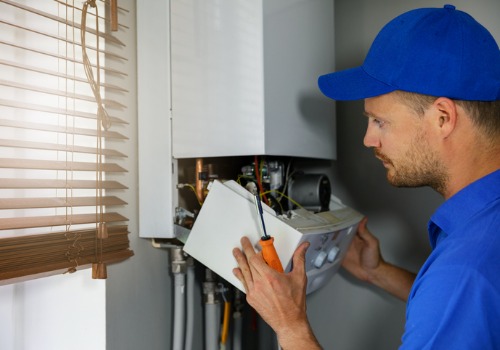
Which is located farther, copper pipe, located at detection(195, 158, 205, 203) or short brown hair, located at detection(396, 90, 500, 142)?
copper pipe, located at detection(195, 158, 205, 203)

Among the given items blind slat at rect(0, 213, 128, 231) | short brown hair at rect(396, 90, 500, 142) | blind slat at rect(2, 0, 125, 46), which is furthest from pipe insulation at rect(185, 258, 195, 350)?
short brown hair at rect(396, 90, 500, 142)

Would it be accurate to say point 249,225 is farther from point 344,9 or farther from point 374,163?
point 344,9

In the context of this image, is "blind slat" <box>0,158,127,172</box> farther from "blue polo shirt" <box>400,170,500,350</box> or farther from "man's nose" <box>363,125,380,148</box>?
"blue polo shirt" <box>400,170,500,350</box>

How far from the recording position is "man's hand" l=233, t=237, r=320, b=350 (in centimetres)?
99

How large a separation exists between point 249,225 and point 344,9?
99cm

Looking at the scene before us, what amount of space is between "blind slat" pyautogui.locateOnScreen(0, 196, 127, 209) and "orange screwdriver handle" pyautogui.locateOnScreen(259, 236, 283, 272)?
0.37 meters

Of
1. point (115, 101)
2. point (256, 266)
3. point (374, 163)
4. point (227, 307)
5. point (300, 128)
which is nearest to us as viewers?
point (256, 266)

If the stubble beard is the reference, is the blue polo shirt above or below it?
below

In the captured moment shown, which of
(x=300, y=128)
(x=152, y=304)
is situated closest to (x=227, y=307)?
(x=152, y=304)

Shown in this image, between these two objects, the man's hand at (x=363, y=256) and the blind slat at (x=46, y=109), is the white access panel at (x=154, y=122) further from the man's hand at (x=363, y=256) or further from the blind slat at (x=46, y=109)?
the man's hand at (x=363, y=256)

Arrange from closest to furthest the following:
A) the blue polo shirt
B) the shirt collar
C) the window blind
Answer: the blue polo shirt < the shirt collar < the window blind

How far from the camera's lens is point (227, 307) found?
55.5 inches

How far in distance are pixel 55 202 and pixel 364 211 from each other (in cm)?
104

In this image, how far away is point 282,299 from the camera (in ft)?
3.26
